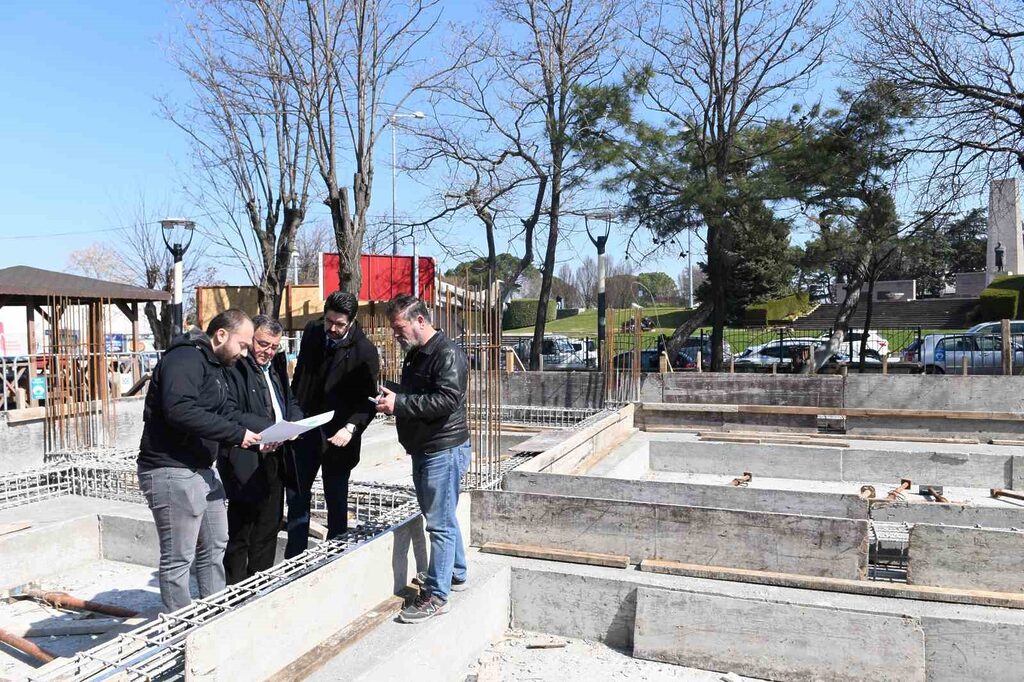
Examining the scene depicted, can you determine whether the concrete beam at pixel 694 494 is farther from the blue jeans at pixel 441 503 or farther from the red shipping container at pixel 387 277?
the red shipping container at pixel 387 277

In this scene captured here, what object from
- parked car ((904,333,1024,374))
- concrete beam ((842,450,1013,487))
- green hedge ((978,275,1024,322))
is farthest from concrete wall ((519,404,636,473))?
green hedge ((978,275,1024,322))

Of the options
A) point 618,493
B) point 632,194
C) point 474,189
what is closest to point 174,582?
point 618,493

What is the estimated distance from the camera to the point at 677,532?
5.18 metres

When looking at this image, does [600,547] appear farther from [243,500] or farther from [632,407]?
[632,407]

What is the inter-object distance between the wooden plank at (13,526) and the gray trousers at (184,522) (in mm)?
2935

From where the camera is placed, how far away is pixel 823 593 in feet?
15.2

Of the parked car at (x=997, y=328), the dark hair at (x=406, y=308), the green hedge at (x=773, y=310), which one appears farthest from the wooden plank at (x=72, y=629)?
the green hedge at (x=773, y=310)

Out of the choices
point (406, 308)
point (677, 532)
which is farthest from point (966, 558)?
point (406, 308)

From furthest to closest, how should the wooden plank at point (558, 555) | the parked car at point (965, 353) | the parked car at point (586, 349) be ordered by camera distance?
the parked car at point (586, 349)
the parked car at point (965, 353)
the wooden plank at point (558, 555)

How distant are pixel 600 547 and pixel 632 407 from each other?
570cm

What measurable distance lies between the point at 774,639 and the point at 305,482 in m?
2.94

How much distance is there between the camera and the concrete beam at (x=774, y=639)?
4.23 m

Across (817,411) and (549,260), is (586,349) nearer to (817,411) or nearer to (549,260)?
(549,260)

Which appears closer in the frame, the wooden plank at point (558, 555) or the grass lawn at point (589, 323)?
the wooden plank at point (558, 555)
